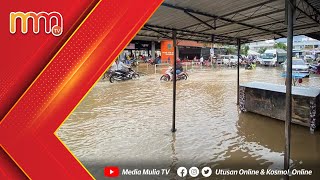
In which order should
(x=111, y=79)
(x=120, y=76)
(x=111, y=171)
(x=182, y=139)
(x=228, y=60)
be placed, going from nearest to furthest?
(x=111, y=171), (x=182, y=139), (x=111, y=79), (x=120, y=76), (x=228, y=60)

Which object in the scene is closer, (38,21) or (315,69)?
(38,21)

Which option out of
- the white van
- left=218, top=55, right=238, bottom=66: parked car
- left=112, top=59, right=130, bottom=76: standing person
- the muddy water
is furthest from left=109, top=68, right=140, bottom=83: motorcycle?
the white van

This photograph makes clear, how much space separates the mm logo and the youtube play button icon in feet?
8.29

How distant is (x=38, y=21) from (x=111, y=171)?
8.99 feet

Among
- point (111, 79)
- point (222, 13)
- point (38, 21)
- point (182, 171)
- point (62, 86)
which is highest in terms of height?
point (222, 13)

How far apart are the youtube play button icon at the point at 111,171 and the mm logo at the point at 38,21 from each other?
8.29 ft

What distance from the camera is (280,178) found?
4047 mm

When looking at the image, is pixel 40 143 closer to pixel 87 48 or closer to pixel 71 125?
pixel 87 48

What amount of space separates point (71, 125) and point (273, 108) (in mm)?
5586

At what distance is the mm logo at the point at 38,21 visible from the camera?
245 cm

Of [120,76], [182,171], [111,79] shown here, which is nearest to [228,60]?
[120,76]

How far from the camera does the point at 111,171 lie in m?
4.29

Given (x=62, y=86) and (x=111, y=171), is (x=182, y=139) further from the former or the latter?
(x=62, y=86)

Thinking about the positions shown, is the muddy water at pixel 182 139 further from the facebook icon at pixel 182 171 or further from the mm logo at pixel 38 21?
the mm logo at pixel 38 21
